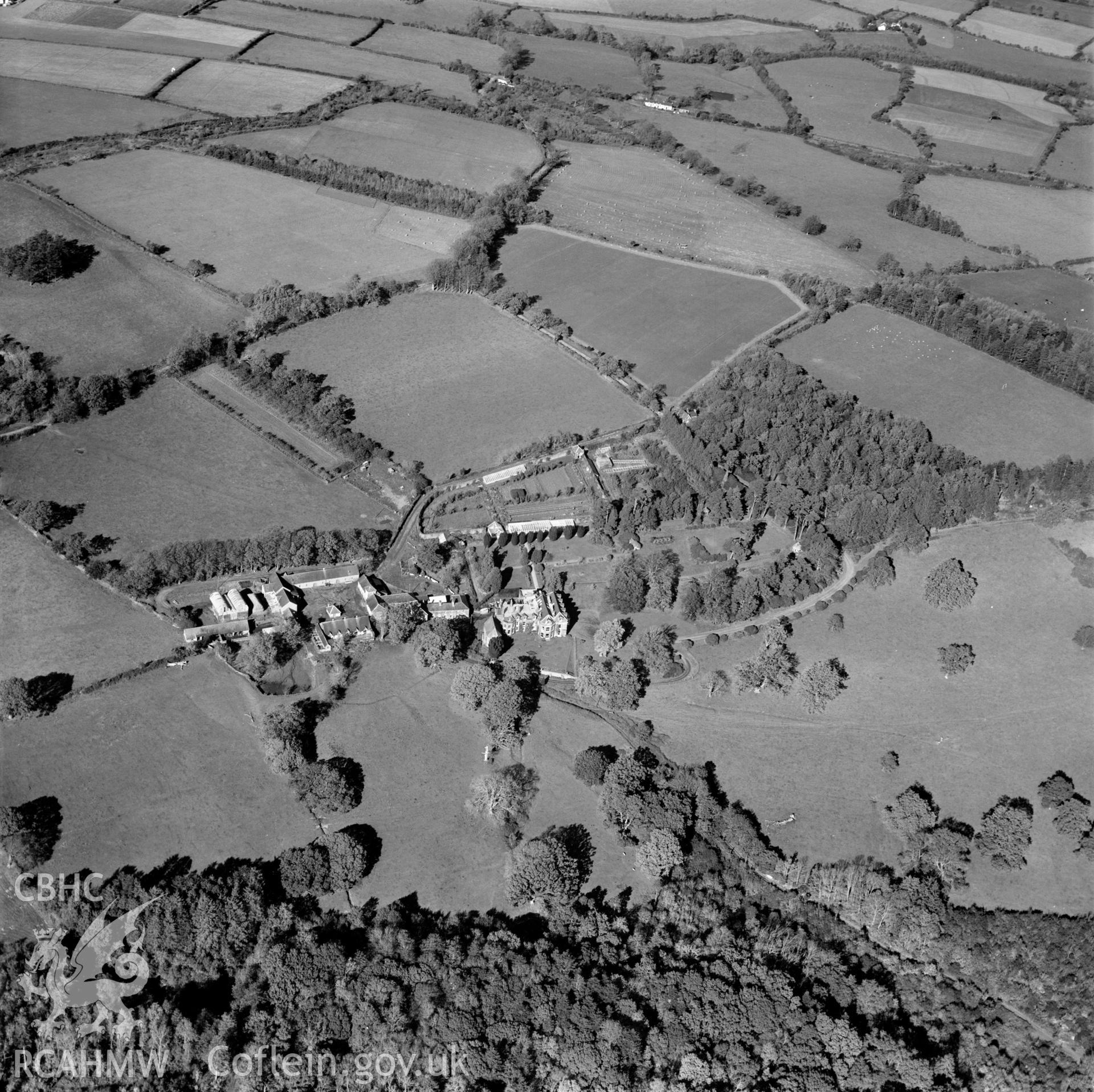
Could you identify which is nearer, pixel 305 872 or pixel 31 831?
pixel 305 872

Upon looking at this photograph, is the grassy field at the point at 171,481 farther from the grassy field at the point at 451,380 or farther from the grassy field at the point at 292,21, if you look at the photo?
the grassy field at the point at 292,21

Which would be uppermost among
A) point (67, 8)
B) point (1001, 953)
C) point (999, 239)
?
point (67, 8)

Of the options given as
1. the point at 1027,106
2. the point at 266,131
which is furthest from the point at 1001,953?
the point at 1027,106

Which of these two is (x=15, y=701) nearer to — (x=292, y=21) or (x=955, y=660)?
(x=955, y=660)

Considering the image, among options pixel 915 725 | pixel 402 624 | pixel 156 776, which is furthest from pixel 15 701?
pixel 915 725

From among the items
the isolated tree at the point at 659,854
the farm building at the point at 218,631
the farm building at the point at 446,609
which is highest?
the farm building at the point at 218,631

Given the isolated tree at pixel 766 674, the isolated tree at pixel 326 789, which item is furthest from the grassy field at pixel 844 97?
the isolated tree at pixel 326 789

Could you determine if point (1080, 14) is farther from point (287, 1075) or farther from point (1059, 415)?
point (287, 1075)
